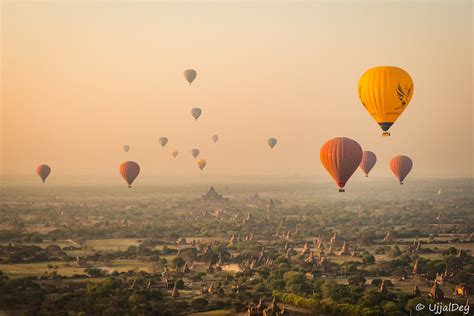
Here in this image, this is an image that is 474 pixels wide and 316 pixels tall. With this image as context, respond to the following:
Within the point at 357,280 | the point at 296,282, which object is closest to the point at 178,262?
the point at 296,282

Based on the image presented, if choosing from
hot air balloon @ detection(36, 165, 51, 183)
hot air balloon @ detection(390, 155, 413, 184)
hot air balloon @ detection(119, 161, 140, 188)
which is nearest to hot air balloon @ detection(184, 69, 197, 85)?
hot air balloon @ detection(119, 161, 140, 188)

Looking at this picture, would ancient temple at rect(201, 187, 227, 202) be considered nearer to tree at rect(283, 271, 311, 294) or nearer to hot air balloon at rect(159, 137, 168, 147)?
hot air balloon at rect(159, 137, 168, 147)

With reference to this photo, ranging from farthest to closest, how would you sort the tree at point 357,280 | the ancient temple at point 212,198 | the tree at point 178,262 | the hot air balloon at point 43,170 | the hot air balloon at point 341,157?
the ancient temple at point 212,198 → the hot air balloon at point 43,170 → the tree at point 178,262 → the tree at point 357,280 → the hot air balloon at point 341,157

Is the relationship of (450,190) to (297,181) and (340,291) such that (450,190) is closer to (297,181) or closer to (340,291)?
(297,181)

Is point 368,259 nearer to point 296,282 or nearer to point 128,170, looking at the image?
point 296,282

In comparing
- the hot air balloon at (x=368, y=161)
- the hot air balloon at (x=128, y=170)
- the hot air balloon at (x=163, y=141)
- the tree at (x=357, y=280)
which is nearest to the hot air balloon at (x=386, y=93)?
the tree at (x=357, y=280)

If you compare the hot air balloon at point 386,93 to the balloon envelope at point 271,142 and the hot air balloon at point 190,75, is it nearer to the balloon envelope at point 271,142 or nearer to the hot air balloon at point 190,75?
the hot air balloon at point 190,75
